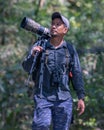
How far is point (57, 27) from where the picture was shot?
A: 19.4 ft

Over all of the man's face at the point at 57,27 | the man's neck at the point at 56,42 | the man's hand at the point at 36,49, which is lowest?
the man's hand at the point at 36,49

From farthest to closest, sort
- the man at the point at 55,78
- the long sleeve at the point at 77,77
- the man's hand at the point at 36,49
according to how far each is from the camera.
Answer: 1. the long sleeve at the point at 77,77
2. the man at the point at 55,78
3. the man's hand at the point at 36,49

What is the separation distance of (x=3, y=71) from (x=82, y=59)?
1.69m

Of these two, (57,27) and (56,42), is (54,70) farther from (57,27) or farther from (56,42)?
(57,27)

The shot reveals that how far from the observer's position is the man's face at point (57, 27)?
5.88 m

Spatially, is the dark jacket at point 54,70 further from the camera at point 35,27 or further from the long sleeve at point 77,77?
the camera at point 35,27

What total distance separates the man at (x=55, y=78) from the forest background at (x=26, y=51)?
2394 millimetres

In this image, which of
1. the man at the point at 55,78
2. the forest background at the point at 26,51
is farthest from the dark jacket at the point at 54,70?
the forest background at the point at 26,51

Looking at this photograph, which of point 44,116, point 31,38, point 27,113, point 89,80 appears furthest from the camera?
point 31,38

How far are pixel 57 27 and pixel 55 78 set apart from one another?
62 cm

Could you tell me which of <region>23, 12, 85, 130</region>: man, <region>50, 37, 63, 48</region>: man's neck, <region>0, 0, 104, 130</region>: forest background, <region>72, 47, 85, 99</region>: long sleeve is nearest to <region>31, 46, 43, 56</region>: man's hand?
<region>23, 12, 85, 130</region>: man

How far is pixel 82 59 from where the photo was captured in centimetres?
925

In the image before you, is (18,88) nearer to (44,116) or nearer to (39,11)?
(39,11)

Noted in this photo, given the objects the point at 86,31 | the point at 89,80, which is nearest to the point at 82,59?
the point at 89,80
